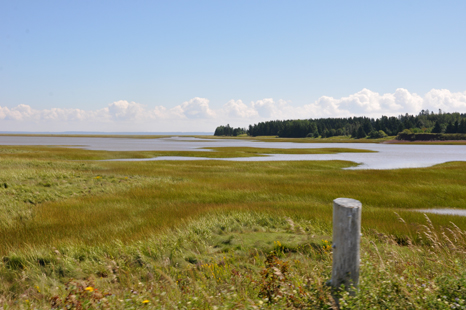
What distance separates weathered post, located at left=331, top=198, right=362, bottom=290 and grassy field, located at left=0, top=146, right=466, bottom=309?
0.25 metres

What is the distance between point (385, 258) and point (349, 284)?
3.37 meters

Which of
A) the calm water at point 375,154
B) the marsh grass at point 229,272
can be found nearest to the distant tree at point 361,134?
the calm water at point 375,154

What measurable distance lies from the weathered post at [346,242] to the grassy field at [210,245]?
25 centimetres

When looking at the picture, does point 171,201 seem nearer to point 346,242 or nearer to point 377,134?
point 346,242

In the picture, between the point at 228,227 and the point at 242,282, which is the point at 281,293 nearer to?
the point at 242,282

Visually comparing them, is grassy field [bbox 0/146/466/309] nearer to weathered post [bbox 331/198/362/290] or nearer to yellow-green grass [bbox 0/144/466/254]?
yellow-green grass [bbox 0/144/466/254]

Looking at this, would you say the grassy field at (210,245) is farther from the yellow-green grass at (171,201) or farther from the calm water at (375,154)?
the calm water at (375,154)

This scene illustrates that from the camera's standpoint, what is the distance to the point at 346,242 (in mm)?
4184

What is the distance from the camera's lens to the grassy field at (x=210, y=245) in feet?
15.0

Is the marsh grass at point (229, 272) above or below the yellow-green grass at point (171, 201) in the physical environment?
above

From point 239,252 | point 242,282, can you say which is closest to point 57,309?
point 242,282

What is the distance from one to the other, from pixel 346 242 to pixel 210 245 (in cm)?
552

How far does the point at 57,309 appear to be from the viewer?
4.28 meters

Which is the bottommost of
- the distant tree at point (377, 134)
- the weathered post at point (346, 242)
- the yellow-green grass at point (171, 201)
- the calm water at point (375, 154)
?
the yellow-green grass at point (171, 201)
